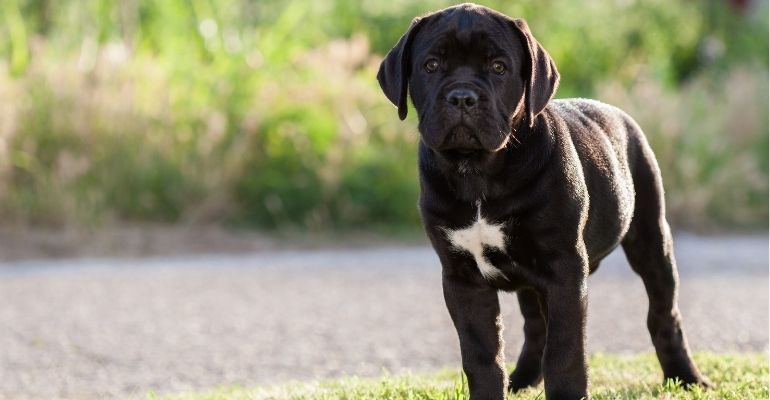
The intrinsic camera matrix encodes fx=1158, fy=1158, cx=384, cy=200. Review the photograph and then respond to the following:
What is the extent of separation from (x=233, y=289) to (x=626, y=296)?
3217 millimetres

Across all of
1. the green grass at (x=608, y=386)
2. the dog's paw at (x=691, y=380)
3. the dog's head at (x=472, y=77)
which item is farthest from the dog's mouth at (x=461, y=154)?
the dog's paw at (x=691, y=380)

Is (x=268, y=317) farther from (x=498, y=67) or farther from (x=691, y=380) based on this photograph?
(x=498, y=67)

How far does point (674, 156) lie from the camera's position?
13.1m

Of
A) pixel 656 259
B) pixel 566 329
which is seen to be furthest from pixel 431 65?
pixel 656 259

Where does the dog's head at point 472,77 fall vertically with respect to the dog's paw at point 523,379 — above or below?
above

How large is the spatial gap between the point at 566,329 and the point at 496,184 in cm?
56

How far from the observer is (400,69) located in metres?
4.25

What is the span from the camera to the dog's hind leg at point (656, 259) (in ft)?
15.8

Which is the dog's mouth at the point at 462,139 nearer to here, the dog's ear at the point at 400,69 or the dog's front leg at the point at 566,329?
the dog's ear at the point at 400,69

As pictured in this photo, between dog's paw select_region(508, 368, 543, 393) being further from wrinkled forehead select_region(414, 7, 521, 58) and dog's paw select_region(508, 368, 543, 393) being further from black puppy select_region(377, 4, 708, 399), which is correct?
wrinkled forehead select_region(414, 7, 521, 58)

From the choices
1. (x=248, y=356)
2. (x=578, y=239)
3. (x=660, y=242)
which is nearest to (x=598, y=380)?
(x=660, y=242)

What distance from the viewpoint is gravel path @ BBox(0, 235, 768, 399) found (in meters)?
7.25

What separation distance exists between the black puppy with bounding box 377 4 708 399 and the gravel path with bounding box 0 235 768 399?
9.70 ft

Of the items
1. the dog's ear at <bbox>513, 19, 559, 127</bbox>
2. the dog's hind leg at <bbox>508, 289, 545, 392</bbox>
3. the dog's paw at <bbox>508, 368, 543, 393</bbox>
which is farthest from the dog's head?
the dog's paw at <bbox>508, 368, 543, 393</bbox>
